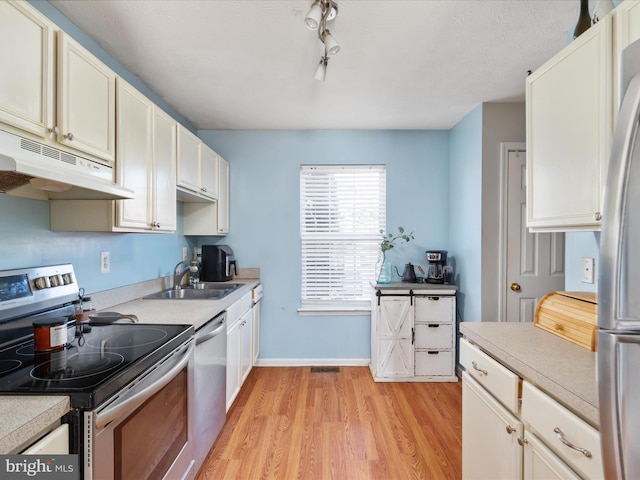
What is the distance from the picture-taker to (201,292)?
2.76m

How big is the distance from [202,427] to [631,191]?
80.9 inches

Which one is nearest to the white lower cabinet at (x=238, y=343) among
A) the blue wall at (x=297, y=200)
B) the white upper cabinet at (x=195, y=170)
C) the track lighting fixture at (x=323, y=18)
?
the blue wall at (x=297, y=200)

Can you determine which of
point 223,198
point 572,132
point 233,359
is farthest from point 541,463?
point 223,198

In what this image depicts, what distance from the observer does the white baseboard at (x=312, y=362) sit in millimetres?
3424

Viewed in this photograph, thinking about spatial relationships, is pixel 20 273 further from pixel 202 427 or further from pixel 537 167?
pixel 537 167

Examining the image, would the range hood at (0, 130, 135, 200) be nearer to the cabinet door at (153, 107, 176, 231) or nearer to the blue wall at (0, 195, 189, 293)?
the blue wall at (0, 195, 189, 293)

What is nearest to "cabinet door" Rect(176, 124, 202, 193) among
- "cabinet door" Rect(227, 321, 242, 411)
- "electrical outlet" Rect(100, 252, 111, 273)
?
"electrical outlet" Rect(100, 252, 111, 273)

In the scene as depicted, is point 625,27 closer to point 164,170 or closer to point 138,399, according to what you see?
point 138,399

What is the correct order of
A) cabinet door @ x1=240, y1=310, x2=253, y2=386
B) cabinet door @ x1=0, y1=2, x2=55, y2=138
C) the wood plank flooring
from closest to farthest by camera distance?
cabinet door @ x1=0, y1=2, x2=55, y2=138
the wood plank flooring
cabinet door @ x1=240, y1=310, x2=253, y2=386

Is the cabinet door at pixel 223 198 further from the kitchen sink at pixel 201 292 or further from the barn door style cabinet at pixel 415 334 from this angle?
the barn door style cabinet at pixel 415 334

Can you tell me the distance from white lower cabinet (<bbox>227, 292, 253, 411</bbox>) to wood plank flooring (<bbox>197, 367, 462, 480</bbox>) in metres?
0.20

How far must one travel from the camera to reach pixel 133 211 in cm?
176

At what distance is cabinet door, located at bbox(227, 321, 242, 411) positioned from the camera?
7.72ft

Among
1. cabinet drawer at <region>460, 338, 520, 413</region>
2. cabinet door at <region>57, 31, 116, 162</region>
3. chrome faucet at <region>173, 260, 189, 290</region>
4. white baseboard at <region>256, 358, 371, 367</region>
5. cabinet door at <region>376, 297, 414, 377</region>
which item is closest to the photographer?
cabinet drawer at <region>460, 338, 520, 413</region>
